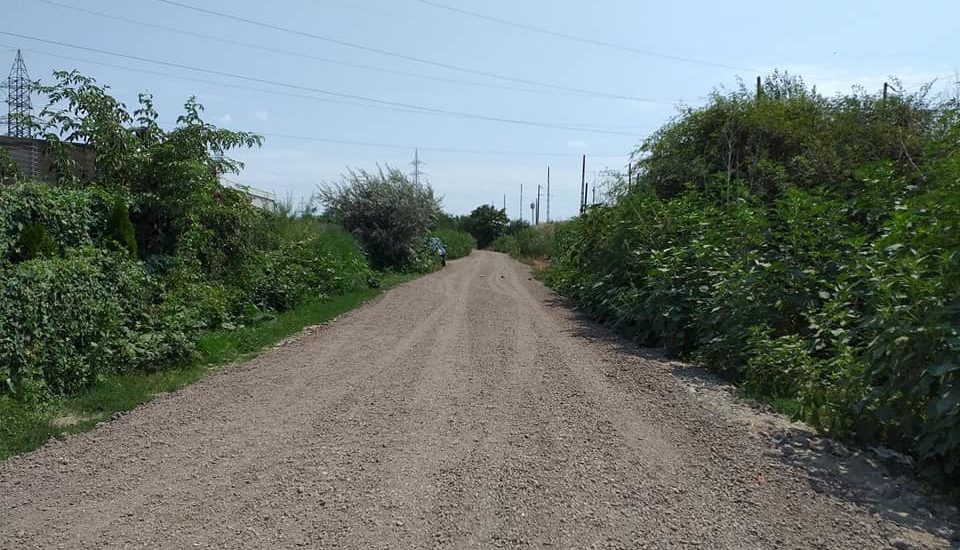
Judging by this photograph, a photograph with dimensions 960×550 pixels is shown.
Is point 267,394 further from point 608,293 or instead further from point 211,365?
point 608,293

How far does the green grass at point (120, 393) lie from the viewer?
654 cm

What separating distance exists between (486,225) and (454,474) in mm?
93894

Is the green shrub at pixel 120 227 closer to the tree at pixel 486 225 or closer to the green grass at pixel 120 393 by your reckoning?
the green grass at pixel 120 393

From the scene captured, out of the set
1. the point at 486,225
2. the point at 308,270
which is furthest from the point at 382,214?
the point at 486,225

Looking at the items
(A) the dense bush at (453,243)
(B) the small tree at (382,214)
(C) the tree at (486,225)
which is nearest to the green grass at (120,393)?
(B) the small tree at (382,214)

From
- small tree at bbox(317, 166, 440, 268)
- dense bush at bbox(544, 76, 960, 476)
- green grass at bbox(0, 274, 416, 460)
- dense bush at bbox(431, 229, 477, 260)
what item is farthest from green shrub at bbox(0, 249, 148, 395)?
dense bush at bbox(431, 229, 477, 260)

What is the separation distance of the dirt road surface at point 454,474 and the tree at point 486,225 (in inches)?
3536

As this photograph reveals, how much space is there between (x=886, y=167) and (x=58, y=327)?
9.91m

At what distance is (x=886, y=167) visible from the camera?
8961mm

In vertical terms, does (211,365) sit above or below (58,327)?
below

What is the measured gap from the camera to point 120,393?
26.7 feet

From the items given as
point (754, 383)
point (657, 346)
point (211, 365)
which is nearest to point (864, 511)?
point (754, 383)

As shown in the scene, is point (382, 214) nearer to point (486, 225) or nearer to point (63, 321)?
point (63, 321)

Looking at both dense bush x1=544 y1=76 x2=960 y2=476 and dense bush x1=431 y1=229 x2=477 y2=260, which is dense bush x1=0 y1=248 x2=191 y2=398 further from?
dense bush x1=431 y1=229 x2=477 y2=260
